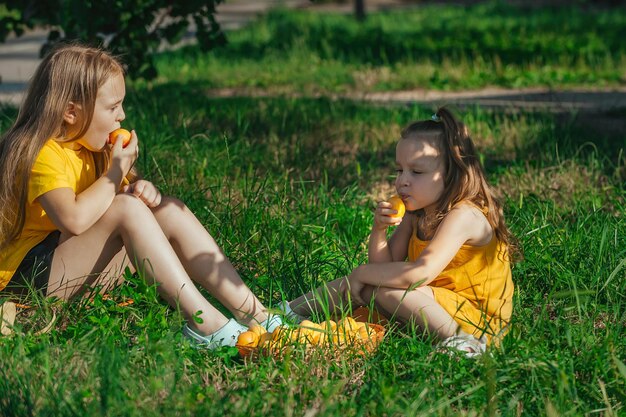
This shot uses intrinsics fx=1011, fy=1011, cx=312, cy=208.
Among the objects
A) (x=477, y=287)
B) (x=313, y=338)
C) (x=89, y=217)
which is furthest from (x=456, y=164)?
(x=89, y=217)

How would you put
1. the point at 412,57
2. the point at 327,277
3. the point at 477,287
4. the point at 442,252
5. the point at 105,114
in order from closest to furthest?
1. the point at 442,252
2. the point at 477,287
3. the point at 105,114
4. the point at 327,277
5. the point at 412,57

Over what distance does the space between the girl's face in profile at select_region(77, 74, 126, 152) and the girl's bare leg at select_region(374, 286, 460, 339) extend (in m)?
1.15

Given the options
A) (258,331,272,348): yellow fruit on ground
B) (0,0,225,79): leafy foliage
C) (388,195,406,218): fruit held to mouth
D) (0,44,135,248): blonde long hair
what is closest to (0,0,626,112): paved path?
(0,0,225,79): leafy foliage

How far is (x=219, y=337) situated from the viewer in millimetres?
3357

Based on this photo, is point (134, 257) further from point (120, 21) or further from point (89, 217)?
point (120, 21)


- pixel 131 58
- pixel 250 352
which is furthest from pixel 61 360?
pixel 131 58

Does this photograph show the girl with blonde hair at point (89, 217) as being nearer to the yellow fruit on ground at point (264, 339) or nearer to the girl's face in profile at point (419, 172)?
the yellow fruit on ground at point (264, 339)

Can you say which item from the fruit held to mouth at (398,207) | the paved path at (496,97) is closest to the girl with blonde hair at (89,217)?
the fruit held to mouth at (398,207)

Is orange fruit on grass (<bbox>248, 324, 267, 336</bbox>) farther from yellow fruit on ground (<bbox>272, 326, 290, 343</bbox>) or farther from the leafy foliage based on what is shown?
the leafy foliage

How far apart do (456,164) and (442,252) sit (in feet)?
1.05

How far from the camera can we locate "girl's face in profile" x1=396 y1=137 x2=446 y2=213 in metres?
3.38

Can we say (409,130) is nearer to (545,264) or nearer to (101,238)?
(545,264)

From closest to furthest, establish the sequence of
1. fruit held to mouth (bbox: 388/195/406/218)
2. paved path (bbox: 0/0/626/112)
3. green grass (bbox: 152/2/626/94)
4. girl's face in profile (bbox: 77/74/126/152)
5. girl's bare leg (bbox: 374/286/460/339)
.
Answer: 1. girl's bare leg (bbox: 374/286/460/339)
2. fruit held to mouth (bbox: 388/195/406/218)
3. girl's face in profile (bbox: 77/74/126/152)
4. paved path (bbox: 0/0/626/112)
5. green grass (bbox: 152/2/626/94)

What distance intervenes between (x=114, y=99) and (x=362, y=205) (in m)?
1.80
